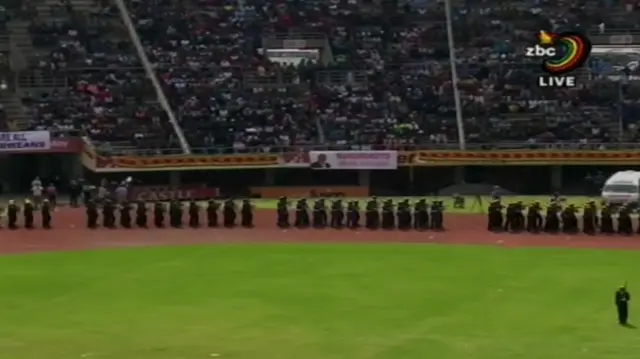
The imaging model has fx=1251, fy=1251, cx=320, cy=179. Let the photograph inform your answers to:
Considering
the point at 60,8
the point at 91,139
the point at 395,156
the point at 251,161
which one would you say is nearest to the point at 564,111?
the point at 395,156

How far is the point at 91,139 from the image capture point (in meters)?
53.7

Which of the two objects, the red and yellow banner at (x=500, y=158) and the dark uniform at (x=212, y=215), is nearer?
the dark uniform at (x=212, y=215)

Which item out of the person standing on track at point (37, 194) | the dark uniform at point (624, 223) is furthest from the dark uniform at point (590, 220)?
the person standing on track at point (37, 194)

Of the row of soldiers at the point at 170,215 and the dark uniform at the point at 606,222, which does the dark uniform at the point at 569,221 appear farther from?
the row of soldiers at the point at 170,215

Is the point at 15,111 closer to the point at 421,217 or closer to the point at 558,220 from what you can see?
the point at 421,217

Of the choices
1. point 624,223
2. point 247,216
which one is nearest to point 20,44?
point 247,216

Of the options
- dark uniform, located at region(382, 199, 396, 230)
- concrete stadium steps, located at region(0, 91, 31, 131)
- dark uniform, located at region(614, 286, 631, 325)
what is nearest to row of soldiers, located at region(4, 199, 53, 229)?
dark uniform, located at region(382, 199, 396, 230)

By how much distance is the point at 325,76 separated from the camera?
60.3 m

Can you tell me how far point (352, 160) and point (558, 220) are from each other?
1471 cm

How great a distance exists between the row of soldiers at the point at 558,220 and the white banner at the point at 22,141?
19.8 meters

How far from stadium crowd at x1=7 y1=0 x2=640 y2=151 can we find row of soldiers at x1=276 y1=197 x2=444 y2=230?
1287cm

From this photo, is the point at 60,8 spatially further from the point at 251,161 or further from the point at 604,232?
the point at 604,232

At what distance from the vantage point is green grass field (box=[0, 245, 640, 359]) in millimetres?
21188

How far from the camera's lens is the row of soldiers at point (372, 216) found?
41250mm
